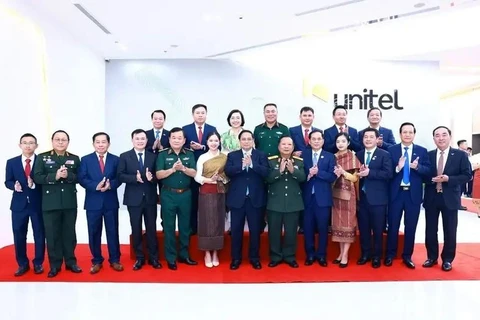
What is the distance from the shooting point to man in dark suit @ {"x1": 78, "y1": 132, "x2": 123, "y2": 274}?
4.27 m

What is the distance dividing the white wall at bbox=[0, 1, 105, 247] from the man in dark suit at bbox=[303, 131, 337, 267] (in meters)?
4.12

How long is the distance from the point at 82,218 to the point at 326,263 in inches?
224

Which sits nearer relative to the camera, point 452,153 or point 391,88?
point 452,153

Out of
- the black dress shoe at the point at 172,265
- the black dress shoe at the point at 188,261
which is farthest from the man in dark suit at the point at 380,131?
the black dress shoe at the point at 172,265

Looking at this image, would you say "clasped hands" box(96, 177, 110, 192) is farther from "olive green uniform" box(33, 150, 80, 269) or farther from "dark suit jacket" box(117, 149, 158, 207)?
"olive green uniform" box(33, 150, 80, 269)

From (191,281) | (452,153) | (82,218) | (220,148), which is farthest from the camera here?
(82,218)

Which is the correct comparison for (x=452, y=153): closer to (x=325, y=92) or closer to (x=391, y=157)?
(x=391, y=157)

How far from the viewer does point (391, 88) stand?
9922mm

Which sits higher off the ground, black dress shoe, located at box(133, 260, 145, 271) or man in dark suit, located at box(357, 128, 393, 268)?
man in dark suit, located at box(357, 128, 393, 268)

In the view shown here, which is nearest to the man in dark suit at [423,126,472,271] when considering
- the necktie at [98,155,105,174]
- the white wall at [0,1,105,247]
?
the necktie at [98,155,105,174]

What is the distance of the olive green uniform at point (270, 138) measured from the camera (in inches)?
187

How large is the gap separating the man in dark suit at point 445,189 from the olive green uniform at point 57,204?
3823 mm

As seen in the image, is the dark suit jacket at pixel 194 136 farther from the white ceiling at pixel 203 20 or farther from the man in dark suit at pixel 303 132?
the white ceiling at pixel 203 20
